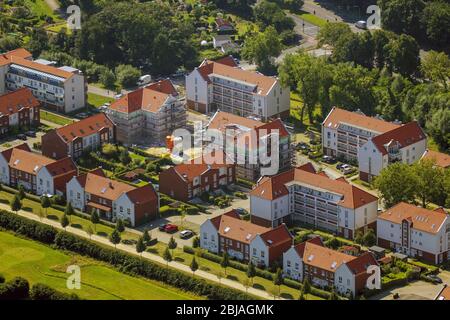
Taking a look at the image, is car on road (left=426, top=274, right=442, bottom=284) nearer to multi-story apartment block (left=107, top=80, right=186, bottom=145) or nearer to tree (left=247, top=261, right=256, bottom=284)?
tree (left=247, top=261, right=256, bottom=284)

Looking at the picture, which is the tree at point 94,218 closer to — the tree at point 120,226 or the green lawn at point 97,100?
the tree at point 120,226

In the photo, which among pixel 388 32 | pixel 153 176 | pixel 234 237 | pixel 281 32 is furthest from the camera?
pixel 281 32

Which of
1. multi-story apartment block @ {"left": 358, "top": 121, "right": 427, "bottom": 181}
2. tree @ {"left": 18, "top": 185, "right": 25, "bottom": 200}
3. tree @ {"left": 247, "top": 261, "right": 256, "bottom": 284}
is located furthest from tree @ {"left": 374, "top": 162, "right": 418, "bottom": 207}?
tree @ {"left": 18, "top": 185, "right": 25, "bottom": 200}

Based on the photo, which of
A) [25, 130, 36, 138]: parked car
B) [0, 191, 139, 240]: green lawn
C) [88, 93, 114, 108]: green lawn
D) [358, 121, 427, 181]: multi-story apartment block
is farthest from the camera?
[88, 93, 114, 108]: green lawn

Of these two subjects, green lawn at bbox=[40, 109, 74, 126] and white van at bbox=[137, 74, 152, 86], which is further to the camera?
white van at bbox=[137, 74, 152, 86]

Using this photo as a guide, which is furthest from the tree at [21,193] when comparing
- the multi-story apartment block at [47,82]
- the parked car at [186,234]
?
the multi-story apartment block at [47,82]

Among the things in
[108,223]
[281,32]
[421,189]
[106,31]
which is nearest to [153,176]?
[108,223]

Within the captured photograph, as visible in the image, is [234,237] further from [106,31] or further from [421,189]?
[106,31]
